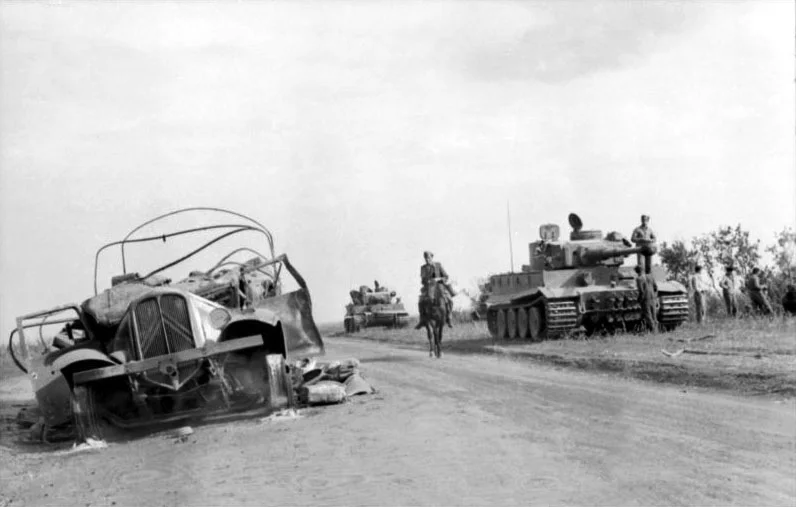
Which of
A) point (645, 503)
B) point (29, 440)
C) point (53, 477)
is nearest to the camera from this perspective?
point (645, 503)

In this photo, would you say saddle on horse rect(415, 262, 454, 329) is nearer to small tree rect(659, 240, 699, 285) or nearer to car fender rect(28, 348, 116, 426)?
car fender rect(28, 348, 116, 426)

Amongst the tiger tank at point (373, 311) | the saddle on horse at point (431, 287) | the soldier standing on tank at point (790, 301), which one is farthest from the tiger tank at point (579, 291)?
the tiger tank at point (373, 311)

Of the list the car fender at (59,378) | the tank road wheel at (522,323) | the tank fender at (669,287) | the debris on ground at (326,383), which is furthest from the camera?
the tank road wheel at (522,323)

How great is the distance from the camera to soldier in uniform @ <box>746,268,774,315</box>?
2608cm

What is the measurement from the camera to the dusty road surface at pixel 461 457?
6.77 meters

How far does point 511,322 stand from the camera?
2595 centimetres

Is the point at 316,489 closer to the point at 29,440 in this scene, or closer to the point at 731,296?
the point at 29,440

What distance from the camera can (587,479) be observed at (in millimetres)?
7004

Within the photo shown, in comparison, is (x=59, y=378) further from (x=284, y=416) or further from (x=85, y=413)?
(x=284, y=416)

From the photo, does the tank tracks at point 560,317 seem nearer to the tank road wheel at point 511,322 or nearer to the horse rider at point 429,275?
the tank road wheel at point 511,322

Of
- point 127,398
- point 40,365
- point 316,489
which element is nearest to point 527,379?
point 127,398

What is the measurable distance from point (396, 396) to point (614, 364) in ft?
16.6

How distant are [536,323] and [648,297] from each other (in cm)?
272

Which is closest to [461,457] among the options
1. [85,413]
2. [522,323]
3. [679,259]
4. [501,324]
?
[85,413]
